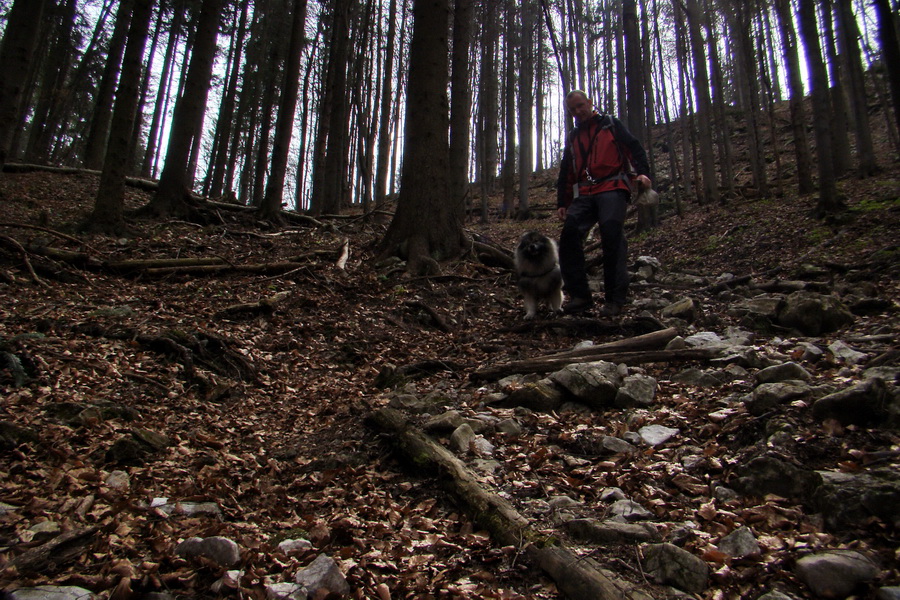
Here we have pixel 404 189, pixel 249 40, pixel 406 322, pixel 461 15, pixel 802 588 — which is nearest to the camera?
pixel 802 588

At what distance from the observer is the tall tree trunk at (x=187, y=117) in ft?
31.2

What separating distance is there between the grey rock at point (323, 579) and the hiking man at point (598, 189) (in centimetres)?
437

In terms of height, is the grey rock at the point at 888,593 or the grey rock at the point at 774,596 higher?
the grey rock at the point at 888,593

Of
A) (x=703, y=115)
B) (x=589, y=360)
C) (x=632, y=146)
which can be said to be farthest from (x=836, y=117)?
(x=589, y=360)

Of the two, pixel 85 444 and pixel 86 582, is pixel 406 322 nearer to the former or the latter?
pixel 85 444

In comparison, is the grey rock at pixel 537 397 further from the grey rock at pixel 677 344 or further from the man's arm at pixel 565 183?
the man's arm at pixel 565 183

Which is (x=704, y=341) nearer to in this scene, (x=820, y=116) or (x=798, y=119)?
(x=820, y=116)

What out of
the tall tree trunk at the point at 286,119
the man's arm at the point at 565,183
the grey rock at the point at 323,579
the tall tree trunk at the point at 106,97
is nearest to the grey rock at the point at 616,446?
the grey rock at the point at 323,579

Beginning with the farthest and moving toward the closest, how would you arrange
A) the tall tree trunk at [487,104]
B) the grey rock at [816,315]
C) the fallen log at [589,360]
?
the tall tree trunk at [487,104]
the grey rock at [816,315]
the fallen log at [589,360]

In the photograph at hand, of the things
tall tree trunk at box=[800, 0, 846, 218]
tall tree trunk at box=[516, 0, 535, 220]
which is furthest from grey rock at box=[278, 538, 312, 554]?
tall tree trunk at box=[516, 0, 535, 220]

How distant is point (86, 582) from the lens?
5.52 ft

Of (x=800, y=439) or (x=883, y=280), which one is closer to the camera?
(x=800, y=439)

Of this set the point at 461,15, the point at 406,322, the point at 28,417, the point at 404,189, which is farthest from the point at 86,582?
the point at 461,15

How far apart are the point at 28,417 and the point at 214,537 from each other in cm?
171
